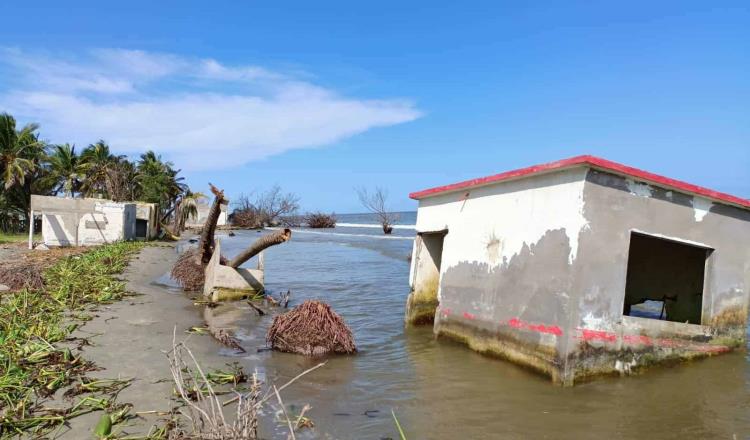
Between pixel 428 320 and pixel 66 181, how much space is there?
39.1 metres

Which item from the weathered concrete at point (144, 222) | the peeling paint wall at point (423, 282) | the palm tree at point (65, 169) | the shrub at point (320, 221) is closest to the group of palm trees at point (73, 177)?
the palm tree at point (65, 169)

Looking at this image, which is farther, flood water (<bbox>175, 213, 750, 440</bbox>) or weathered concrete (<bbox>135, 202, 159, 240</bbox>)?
weathered concrete (<bbox>135, 202, 159, 240</bbox>)

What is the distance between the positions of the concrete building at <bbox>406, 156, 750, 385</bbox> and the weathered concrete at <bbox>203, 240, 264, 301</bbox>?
5787mm

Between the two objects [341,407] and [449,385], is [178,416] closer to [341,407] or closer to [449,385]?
[341,407]

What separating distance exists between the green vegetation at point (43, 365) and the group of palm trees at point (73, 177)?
88.2 ft

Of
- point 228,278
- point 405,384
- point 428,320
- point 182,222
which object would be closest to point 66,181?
point 182,222

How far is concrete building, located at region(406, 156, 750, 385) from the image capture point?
6.48 meters

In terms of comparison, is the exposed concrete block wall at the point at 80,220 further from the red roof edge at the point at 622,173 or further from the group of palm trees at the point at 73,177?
the red roof edge at the point at 622,173

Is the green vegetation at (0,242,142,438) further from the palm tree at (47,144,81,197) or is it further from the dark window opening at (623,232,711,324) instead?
the palm tree at (47,144,81,197)

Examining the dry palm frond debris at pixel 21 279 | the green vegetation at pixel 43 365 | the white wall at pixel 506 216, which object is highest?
the white wall at pixel 506 216

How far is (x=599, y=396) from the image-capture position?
6137 mm

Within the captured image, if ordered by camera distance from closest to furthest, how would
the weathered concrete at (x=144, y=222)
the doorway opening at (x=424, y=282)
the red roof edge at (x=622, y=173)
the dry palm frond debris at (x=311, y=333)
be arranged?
1. the red roof edge at (x=622, y=173)
2. the dry palm frond debris at (x=311, y=333)
3. the doorway opening at (x=424, y=282)
4. the weathered concrete at (x=144, y=222)

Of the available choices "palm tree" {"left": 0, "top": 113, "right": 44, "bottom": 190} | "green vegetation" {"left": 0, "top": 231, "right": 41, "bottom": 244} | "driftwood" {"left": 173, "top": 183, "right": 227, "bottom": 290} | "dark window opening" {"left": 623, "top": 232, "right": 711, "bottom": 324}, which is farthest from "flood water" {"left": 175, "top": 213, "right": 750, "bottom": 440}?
"palm tree" {"left": 0, "top": 113, "right": 44, "bottom": 190}

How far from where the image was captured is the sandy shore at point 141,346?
5316mm
